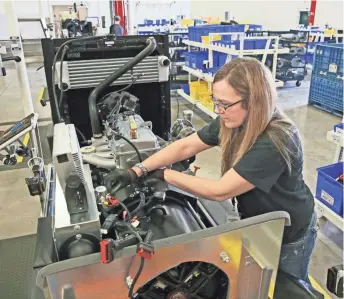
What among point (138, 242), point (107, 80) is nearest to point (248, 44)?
point (107, 80)

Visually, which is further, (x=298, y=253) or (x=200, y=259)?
→ (x=298, y=253)

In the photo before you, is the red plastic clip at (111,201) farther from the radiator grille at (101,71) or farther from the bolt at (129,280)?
the radiator grille at (101,71)

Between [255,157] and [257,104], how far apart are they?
0.17 m

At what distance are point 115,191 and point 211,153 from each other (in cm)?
246

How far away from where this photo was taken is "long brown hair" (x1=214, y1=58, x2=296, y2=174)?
1041 mm

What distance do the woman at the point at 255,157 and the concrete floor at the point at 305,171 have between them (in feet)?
3.25

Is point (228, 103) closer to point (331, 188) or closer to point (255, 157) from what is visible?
point (255, 157)

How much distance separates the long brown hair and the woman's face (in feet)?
0.04


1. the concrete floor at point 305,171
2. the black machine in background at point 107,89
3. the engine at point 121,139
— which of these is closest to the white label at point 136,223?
the engine at point 121,139

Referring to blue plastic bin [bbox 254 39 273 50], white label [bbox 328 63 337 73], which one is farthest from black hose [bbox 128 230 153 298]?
white label [bbox 328 63 337 73]

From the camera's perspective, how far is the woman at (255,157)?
1027 mm

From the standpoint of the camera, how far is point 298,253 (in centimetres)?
127

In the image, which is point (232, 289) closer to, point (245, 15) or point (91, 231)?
point (91, 231)

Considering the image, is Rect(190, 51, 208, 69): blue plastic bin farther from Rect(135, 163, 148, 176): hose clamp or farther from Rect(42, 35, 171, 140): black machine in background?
Rect(135, 163, 148, 176): hose clamp
